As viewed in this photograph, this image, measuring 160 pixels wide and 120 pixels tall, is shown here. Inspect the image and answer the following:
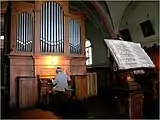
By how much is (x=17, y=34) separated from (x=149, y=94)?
3.97 metres

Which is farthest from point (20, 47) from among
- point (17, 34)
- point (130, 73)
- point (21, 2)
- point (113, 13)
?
point (130, 73)

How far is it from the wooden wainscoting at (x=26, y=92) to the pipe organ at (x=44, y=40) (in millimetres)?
275

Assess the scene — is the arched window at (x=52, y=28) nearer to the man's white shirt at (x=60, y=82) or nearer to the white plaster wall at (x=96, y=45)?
the man's white shirt at (x=60, y=82)

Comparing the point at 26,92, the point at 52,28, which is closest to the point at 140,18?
the point at 52,28

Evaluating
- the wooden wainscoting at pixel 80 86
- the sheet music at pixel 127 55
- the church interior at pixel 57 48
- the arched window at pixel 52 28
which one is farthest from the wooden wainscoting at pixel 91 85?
the sheet music at pixel 127 55

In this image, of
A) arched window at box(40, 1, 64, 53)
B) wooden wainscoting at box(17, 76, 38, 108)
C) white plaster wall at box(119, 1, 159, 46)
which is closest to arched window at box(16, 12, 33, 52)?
arched window at box(40, 1, 64, 53)

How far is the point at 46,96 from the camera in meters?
6.45

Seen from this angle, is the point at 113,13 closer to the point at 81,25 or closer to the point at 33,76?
the point at 81,25

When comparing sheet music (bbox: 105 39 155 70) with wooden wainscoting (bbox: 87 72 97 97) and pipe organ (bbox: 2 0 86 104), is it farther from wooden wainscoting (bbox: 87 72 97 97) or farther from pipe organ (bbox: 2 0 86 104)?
wooden wainscoting (bbox: 87 72 97 97)

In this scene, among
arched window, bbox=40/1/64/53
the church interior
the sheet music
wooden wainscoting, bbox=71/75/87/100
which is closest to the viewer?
the sheet music

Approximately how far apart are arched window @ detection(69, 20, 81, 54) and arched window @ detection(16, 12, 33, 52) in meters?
1.29

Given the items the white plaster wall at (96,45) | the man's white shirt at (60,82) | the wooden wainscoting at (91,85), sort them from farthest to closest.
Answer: the white plaster wall at (96,45), the wooden wainscoting at (91,85), the man's white shirt at (60,82)

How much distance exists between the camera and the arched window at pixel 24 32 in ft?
23.5

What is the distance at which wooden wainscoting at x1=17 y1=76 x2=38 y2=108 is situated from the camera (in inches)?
263
